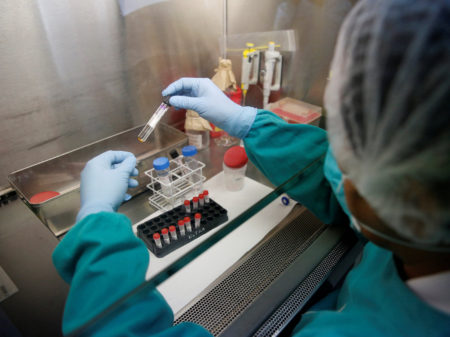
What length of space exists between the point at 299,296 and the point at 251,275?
5.0 inches

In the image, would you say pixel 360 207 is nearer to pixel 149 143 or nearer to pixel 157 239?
pixel 157 239

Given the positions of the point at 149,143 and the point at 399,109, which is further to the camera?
the point at 149,143

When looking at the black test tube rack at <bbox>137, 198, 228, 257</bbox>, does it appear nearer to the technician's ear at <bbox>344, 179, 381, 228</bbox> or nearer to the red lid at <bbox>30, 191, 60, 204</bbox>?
the red lid at <bbox>30, 191, 60, 204</bbox>

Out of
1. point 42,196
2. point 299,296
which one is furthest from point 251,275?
point 42,196

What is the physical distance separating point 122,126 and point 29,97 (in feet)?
1.20

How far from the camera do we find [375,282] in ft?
1.82

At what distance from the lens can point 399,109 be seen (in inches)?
13.3

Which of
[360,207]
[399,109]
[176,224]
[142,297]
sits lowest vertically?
[176,224]

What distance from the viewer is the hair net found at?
1.03ft

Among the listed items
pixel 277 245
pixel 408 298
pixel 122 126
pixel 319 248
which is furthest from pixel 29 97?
pixel 408 298

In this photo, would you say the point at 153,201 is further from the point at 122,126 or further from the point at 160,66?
the point at 160,66

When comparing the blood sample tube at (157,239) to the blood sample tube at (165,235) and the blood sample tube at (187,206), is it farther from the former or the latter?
the blood sample tube at (187,206)

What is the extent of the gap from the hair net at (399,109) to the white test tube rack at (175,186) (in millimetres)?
711

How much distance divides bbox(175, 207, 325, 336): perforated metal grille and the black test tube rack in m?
0.17
